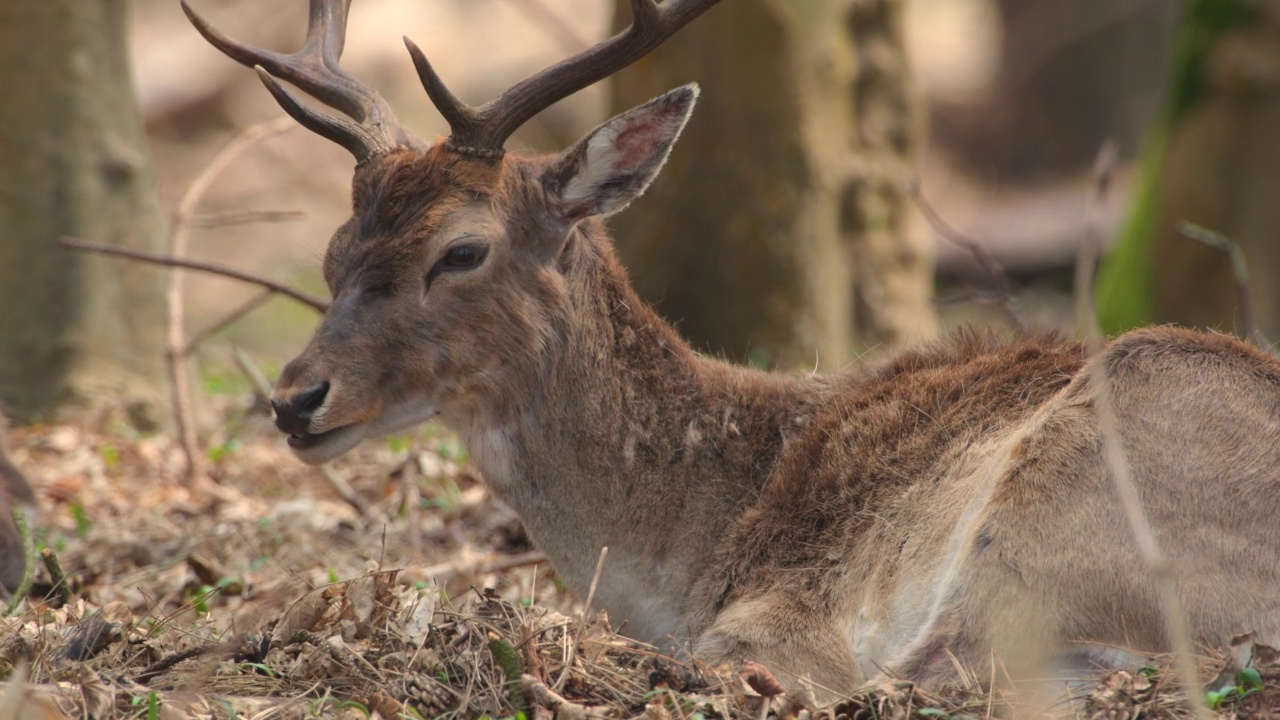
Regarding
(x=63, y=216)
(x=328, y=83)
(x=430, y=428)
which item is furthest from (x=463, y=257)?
(x=63, y=216)

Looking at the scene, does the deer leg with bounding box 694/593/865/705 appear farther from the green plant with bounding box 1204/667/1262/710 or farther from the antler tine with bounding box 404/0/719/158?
the antler tine with bounding box 404/0/719/158

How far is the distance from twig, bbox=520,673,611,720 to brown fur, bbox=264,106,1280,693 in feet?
2.69

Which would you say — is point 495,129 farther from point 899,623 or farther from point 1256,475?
point 1256,475

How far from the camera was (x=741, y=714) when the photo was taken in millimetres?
4305

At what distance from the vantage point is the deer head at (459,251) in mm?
5152

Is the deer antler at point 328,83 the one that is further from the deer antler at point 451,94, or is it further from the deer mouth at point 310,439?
the deer mouth at point 310,439

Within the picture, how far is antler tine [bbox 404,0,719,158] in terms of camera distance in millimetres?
5203

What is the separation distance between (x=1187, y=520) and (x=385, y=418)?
9.33 ft

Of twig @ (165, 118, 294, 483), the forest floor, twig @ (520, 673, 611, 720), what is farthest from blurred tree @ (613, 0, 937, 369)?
twig @ (520, 673, 611, 720)

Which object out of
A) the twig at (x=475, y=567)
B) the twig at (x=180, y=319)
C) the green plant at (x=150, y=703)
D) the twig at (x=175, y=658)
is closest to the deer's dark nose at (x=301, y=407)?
the twig at (x=175, y=658)

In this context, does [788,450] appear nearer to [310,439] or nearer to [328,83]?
[310,439]

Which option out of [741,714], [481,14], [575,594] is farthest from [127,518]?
[481,14]

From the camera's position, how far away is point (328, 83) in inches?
229

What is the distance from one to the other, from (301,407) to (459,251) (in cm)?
83
